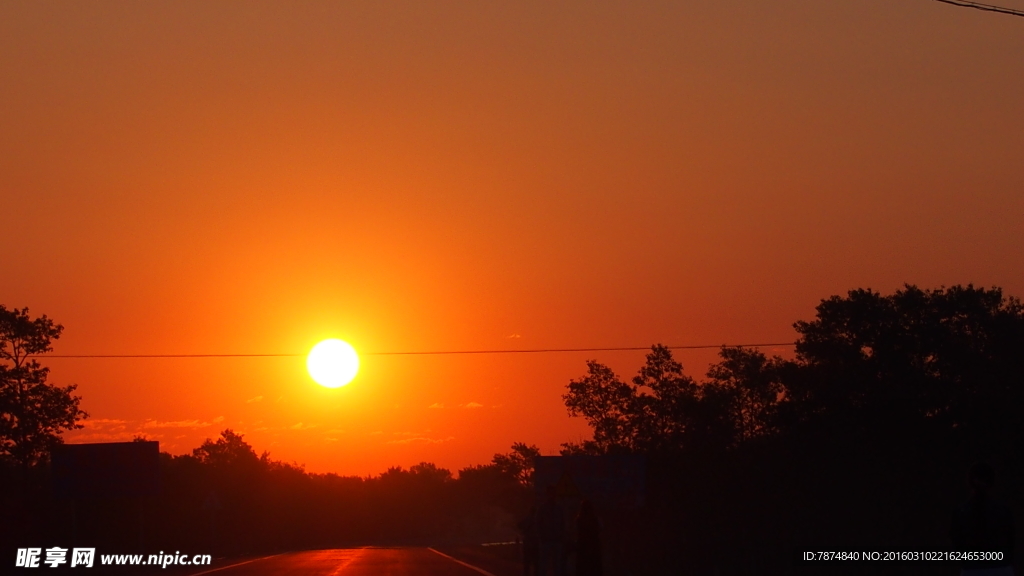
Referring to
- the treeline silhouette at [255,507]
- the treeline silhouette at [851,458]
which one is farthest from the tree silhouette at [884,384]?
the treeline silhouette at [255,507]

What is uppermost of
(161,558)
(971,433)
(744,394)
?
(744,394)

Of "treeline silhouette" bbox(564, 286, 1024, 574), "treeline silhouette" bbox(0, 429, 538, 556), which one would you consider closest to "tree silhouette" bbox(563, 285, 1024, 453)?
"treeline silhouette" bbox(564, 286, 1024, 574)

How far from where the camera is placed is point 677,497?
155 feet

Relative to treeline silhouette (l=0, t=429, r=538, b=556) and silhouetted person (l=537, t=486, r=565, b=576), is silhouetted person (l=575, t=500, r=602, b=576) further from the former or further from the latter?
treeline silhouette (l=0, t=429, r=538, b=556)

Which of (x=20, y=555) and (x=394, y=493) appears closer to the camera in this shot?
(x=20, y=555)

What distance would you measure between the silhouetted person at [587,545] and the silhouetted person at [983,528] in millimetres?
8473

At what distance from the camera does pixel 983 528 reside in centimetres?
1191

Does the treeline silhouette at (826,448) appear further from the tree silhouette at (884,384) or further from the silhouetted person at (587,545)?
the silhouetted person at (587,545)

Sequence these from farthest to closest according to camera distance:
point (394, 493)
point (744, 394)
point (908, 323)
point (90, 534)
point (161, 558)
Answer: point (394, 493) → point (744, 394) → point (90, 534) → point (908, 323) → point (161, 558)

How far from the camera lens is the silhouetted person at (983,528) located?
1180 cm

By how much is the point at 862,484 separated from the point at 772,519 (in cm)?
398

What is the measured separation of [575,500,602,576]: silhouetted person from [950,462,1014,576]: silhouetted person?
847 centimetres

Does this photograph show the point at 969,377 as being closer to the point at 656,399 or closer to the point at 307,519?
the point at 656,399

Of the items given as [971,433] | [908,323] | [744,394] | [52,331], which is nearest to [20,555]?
[52,331]
